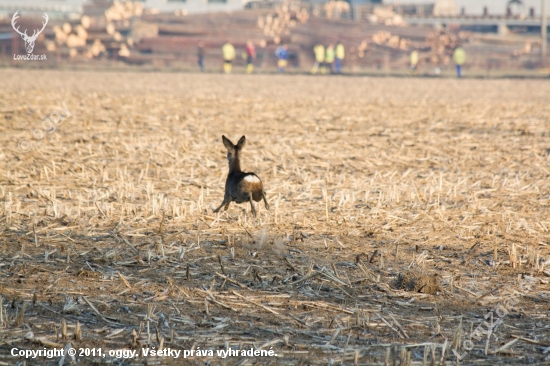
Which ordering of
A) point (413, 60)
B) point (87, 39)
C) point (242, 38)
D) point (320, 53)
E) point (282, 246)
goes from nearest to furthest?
point (282, 246) < point (320, 53) < point (413, 60) < point (87, 39) < point (242, 38)

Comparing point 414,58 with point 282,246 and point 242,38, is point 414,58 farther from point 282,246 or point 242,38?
point 282,246

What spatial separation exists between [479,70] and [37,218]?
41.3m

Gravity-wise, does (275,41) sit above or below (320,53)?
above

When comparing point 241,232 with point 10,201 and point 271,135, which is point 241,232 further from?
point 271,135

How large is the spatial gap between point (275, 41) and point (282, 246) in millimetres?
43110

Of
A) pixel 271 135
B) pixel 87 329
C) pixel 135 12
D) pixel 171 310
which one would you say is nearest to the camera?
pixel 87 329

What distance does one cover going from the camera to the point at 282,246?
5824 mm

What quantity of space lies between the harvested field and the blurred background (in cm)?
3248

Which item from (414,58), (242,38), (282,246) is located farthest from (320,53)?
(282,246)

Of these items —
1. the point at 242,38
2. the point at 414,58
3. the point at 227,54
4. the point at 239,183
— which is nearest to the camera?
the point at 239,183

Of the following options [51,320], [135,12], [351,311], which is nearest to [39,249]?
[51,320]

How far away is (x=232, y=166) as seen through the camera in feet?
22.1

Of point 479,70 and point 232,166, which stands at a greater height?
point 479,70

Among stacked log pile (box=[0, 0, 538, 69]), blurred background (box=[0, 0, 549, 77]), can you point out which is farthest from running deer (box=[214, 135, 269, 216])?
stacked log pile (box=[0, 0, 538, 69])
